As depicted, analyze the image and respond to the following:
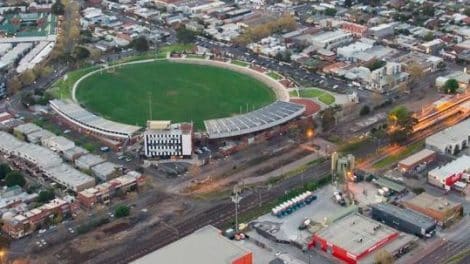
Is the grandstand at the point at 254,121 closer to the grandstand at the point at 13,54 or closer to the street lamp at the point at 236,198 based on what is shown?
the street lamp at the point at 236,198

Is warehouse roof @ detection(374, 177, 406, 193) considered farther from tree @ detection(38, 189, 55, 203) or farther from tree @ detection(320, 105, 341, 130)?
tree @ detection(38, 189, 55, 203)

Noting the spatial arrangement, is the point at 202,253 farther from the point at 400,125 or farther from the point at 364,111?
the point at 364,111

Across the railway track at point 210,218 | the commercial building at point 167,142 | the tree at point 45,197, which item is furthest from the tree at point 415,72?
the tree at point 45,197

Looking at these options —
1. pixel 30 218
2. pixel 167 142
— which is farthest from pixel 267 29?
pixel 30 218

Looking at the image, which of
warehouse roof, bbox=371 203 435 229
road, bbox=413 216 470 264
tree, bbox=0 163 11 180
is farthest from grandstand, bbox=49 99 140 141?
road, bbox=413 216 470 264

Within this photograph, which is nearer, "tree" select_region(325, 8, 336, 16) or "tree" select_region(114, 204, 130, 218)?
"tree" select_region(114, 204, 130, 218)
